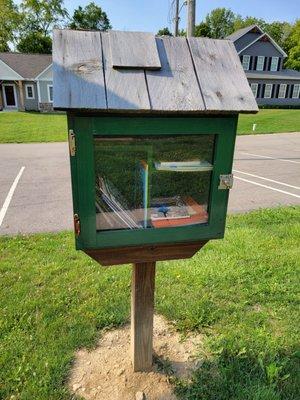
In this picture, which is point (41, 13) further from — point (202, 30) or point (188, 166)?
point (188, 166)

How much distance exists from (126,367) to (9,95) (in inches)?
1133

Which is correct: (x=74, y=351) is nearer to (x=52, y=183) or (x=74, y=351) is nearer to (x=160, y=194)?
(x=160, y=194)

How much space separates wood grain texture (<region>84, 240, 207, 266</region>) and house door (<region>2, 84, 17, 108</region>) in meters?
28.6

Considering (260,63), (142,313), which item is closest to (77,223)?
(142,313)

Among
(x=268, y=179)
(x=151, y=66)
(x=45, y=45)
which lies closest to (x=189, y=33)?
(x=268, y=179)

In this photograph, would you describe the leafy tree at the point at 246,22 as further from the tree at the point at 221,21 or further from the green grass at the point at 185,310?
the green grass at the point at 185,310

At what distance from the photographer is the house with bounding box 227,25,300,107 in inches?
1212

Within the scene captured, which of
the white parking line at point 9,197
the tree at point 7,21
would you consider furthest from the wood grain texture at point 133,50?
the tree at point 7,21

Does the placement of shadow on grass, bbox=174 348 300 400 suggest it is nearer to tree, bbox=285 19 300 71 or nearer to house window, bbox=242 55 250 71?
house window, bbox=242 55 250 71

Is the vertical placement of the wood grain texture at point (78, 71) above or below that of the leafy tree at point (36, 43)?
below

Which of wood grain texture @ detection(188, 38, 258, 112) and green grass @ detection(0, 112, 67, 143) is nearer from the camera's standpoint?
wood grain texture @ detection(188, 38, 258, 112)

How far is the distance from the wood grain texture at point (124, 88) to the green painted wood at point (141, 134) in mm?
85

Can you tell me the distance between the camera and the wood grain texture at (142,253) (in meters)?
1.84

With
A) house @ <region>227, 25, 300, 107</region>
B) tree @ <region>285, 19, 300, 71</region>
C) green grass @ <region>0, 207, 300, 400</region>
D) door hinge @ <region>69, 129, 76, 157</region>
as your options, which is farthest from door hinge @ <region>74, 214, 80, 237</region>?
tree @ <region>285, 19, 300, 71</region>
